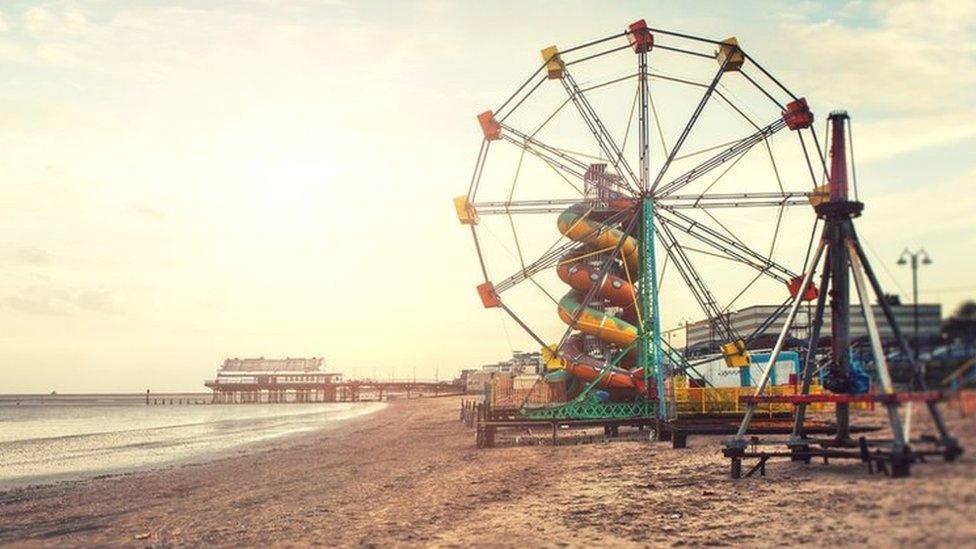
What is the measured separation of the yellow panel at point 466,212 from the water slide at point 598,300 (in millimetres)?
7591

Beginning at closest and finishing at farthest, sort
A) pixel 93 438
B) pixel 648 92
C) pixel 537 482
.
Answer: pixel 537 482 < pixel 648 92 < pixel 93 438

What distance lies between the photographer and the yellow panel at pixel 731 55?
34000mm

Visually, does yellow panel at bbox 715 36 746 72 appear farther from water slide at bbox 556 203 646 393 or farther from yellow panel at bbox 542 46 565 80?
water slide at bbox 556 203 646 393

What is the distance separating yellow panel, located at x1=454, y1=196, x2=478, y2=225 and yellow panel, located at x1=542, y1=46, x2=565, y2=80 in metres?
7.38

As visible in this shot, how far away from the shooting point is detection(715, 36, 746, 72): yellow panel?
34000mm

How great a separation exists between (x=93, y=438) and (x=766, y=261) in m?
63.3

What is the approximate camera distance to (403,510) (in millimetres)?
20250

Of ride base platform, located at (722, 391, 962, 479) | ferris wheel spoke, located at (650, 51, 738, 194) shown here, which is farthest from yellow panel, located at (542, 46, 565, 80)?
ride base platform, located at (722, 391, 962, 479)

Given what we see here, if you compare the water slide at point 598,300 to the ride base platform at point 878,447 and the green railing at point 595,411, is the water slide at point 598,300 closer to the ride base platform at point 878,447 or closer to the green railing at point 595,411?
the green railing at point 595,411

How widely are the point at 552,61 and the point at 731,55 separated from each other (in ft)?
27.4

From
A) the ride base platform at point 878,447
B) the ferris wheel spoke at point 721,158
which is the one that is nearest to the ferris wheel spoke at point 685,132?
the ferris wheel spoke at point 721,158

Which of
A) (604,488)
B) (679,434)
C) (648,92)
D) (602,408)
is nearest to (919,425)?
(604,488)

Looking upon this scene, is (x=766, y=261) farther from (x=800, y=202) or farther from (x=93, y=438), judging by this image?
(x=93, y=438)

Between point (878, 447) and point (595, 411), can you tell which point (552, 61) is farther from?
point (878, 447)
